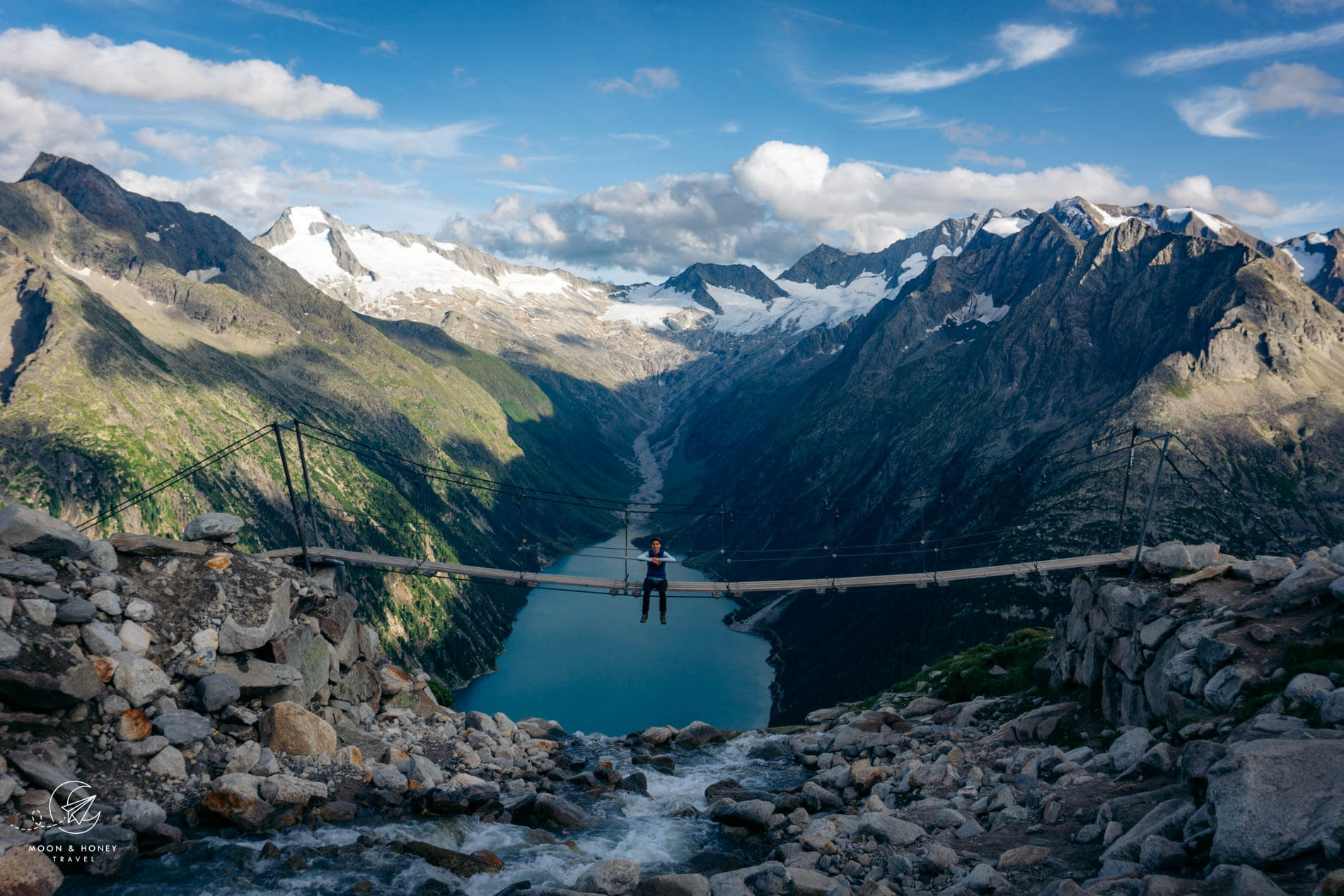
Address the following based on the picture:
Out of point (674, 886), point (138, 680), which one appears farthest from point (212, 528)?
point (674, 886)

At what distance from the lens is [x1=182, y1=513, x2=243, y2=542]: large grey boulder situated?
27.3 m

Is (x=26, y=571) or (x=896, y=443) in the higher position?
(x=896, y=443)

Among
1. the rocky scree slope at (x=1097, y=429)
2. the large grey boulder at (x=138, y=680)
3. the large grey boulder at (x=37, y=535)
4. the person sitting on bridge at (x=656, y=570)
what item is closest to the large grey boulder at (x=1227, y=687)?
the person sitting on bridge at (x=656, y=570)

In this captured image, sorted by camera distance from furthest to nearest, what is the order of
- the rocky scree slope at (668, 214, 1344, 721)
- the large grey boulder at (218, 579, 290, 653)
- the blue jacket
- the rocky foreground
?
the rocky scree slope at (668, 214, 1344, 721) < the blue jacket < the large grey boulder at (218, 579, 290, 653) < the rocky foreground

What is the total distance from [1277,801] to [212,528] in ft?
102

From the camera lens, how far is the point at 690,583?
36.7 meters

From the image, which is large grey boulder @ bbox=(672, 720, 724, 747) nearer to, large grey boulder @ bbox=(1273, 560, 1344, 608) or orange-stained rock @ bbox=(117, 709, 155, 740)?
orange-stained rock @ bbox=(117, 709, 155, 740)

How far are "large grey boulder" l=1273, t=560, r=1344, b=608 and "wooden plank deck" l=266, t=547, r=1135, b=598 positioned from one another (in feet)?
35.5

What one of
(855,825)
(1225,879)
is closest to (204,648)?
(855,825)

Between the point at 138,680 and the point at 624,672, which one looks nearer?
the point at 138,680

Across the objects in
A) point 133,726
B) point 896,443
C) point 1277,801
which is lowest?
point 133,726

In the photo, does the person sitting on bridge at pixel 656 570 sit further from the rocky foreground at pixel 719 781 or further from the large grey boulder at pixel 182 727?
the large grey boulder at pixel 182 727

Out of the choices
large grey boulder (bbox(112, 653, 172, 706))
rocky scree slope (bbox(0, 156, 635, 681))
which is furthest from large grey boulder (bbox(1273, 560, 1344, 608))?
rocky scree slope (bbox(0, 156, 635, 681))

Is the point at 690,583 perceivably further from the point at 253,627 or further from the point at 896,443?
the point at 896,443
